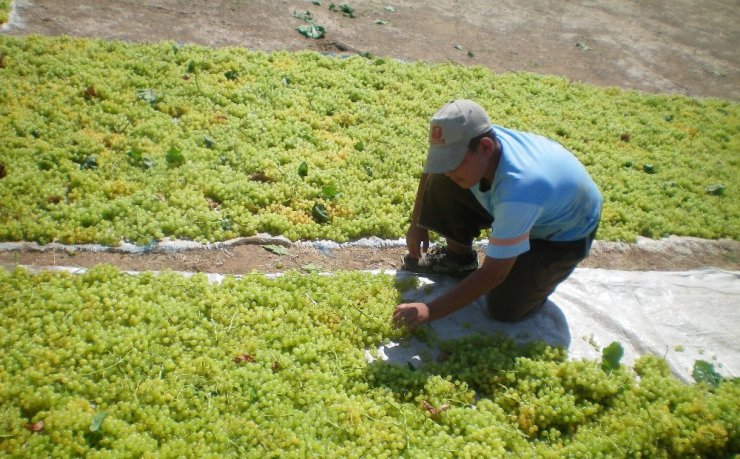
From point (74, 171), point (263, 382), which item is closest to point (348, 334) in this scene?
point (263, 382)

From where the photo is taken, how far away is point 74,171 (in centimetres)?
492

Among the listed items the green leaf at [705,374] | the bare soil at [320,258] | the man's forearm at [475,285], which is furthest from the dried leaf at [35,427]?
the green leaf at [705,374]

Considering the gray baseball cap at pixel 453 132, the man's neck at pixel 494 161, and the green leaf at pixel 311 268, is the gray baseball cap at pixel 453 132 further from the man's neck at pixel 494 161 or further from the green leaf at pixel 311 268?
the green leaf at pixel 311 268

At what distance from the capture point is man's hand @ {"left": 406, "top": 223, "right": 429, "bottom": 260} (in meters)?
4.67

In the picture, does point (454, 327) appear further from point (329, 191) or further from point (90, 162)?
point (90, 162)

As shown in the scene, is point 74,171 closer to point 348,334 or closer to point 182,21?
point 348,334

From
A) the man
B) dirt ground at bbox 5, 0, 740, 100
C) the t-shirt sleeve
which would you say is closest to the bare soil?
the man

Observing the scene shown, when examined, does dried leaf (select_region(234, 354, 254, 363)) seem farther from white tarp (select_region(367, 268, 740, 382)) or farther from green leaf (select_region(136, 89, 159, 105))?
green leaf (select_region(136, 89, 159, 105))

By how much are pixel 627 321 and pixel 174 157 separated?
4220 millimetres

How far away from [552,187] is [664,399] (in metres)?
1.59

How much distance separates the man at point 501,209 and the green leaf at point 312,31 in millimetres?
4882

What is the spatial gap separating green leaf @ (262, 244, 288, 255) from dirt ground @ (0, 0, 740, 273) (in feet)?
0.17

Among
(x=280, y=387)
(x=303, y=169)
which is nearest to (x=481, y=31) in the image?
(x=303, y=169)

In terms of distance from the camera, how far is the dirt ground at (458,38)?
498cm
